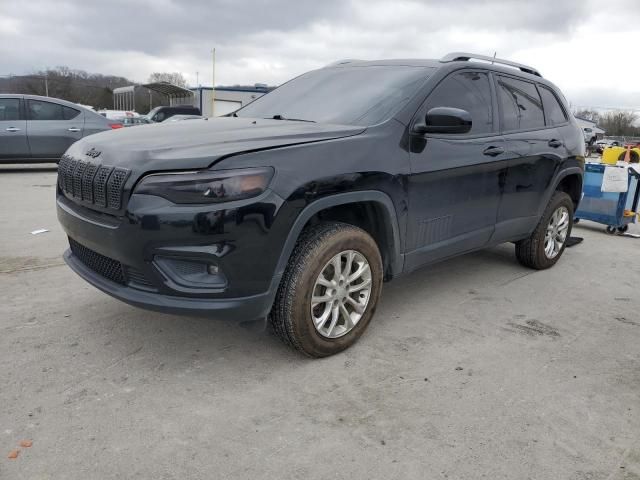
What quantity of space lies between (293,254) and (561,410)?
5.09 ft

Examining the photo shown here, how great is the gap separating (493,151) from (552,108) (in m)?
1.46

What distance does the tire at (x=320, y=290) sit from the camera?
2.75 meters

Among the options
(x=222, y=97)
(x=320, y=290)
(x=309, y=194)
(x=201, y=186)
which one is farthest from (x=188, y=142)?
(x=222, y=97)

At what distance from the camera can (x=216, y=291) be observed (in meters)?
2.52

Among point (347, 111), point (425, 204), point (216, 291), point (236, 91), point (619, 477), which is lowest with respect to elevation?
point (619, 477)

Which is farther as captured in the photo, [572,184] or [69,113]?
[69,113]

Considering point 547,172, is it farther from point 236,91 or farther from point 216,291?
point 236,91

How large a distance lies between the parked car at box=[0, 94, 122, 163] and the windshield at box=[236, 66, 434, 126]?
7.65 m

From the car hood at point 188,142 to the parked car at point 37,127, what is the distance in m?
8.21

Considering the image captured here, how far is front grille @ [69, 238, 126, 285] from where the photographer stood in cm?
272

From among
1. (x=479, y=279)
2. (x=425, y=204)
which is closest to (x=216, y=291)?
(x=425, y=204)

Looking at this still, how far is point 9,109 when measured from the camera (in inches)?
391

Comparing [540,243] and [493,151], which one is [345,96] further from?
[540,243]

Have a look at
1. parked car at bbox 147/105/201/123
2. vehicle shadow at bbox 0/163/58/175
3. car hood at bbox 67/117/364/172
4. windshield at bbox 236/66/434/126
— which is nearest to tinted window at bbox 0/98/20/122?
vehicle shadow at bbox 0/163/58/175
